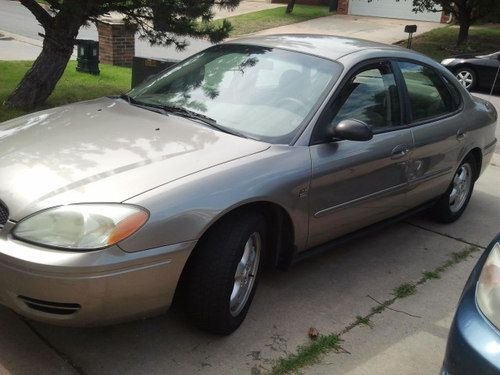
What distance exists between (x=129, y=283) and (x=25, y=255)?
45 cm

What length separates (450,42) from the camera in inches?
741

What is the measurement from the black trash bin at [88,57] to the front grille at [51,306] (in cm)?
794

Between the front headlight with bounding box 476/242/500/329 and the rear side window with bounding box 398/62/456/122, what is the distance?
6.29 ft

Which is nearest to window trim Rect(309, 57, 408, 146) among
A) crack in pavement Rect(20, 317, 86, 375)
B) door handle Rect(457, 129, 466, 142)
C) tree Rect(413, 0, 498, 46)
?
door handle Rect(457, 129, 466, 142)

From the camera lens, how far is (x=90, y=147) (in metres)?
2.98

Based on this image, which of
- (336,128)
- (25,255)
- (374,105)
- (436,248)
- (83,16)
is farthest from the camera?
(83,16)

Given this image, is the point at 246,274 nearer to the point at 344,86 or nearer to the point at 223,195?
the point at 223,195

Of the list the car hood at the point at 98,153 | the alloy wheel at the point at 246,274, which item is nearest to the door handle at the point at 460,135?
the car hood at the point at 98,153

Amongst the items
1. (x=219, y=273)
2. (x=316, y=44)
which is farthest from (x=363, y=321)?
(x=316, y=44)

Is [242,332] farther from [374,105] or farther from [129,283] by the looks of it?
[374,105]

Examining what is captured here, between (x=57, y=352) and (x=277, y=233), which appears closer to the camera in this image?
(x=57, y=352)

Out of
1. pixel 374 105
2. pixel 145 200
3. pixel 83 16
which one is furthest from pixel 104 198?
pixel 83 16

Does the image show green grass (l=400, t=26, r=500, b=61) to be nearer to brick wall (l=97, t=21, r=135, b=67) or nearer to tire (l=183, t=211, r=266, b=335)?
brick wall (l=97, t=21, r=135, b=67)

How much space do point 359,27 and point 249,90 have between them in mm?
19948
